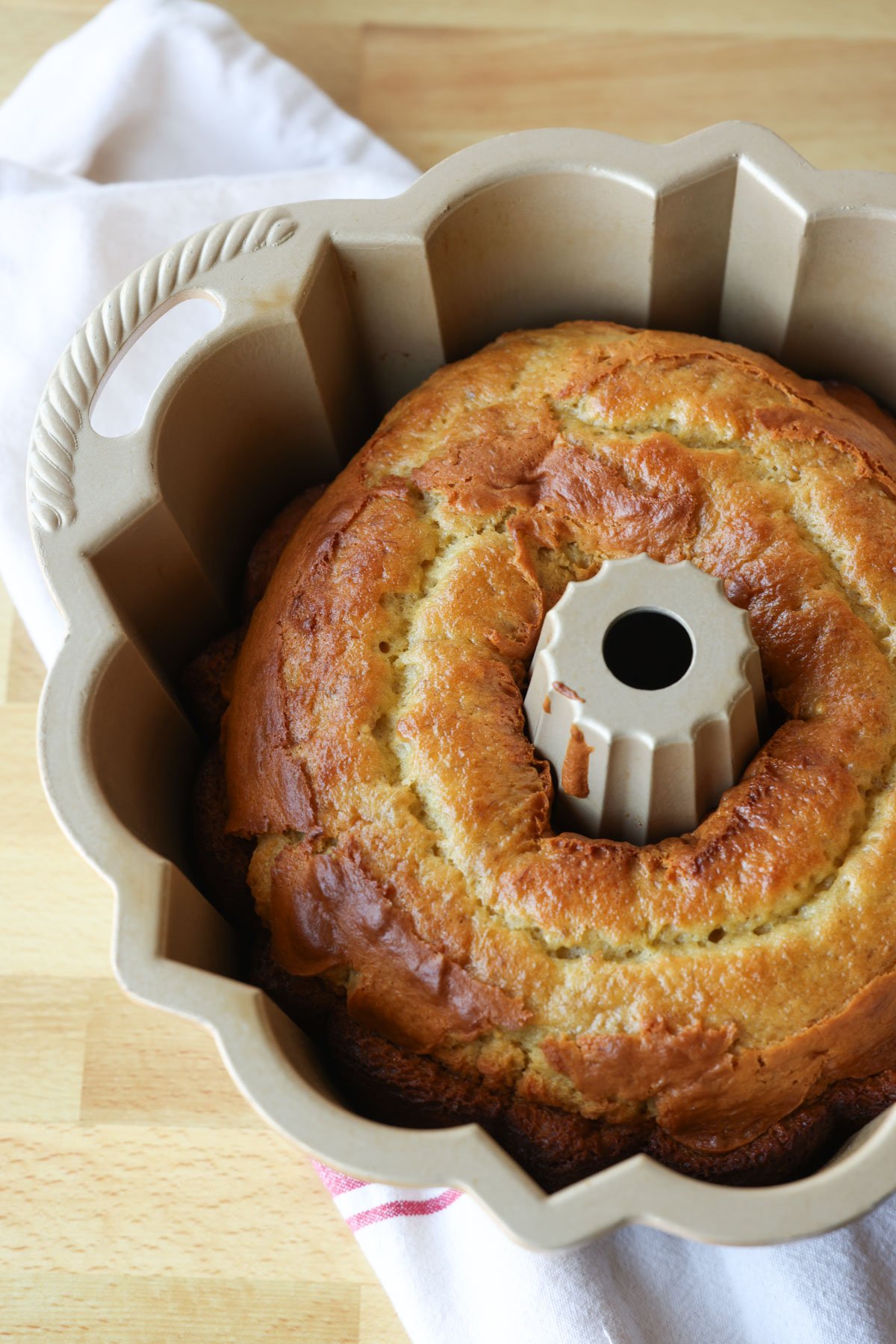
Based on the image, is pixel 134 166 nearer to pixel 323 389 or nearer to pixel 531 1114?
pixel 323 389

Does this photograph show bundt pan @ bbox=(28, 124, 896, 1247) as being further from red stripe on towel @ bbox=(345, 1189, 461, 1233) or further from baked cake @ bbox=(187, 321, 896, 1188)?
red stripe on towel @ bbox=(345, 1189, 461, 1233)

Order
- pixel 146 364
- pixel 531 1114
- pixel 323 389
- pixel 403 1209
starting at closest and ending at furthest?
pixel 531 1114, pixel 403 1209, pixel 323 389, pixel 146 364

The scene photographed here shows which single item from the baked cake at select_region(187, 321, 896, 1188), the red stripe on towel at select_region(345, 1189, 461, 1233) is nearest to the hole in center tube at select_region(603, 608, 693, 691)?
the baked cake at select_region(187, 321, 896, 1188)

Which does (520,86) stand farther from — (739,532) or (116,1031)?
(116,1031)

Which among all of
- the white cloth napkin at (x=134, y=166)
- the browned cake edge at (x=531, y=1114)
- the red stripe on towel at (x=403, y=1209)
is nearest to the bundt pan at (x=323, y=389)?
the browned cake edge at (x=531, y=1114)

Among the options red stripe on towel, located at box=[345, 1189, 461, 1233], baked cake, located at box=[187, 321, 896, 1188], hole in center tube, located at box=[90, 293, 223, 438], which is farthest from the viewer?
hole in center tube, located at box=[90, 293, 223, 438]

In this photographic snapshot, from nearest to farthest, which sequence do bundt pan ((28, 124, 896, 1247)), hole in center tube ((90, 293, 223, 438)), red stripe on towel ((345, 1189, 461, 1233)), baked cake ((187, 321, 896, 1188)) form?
bundt pan ((28, 124, 896, 1247)) < baked cake ((187, 321, 896, 1188)) < red stripe on towel ((345, 1189, 461, 1233)) < hole in center tube ((90, 293, 223, 438))

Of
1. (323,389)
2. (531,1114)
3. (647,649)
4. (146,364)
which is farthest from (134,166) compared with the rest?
(531,1114)
